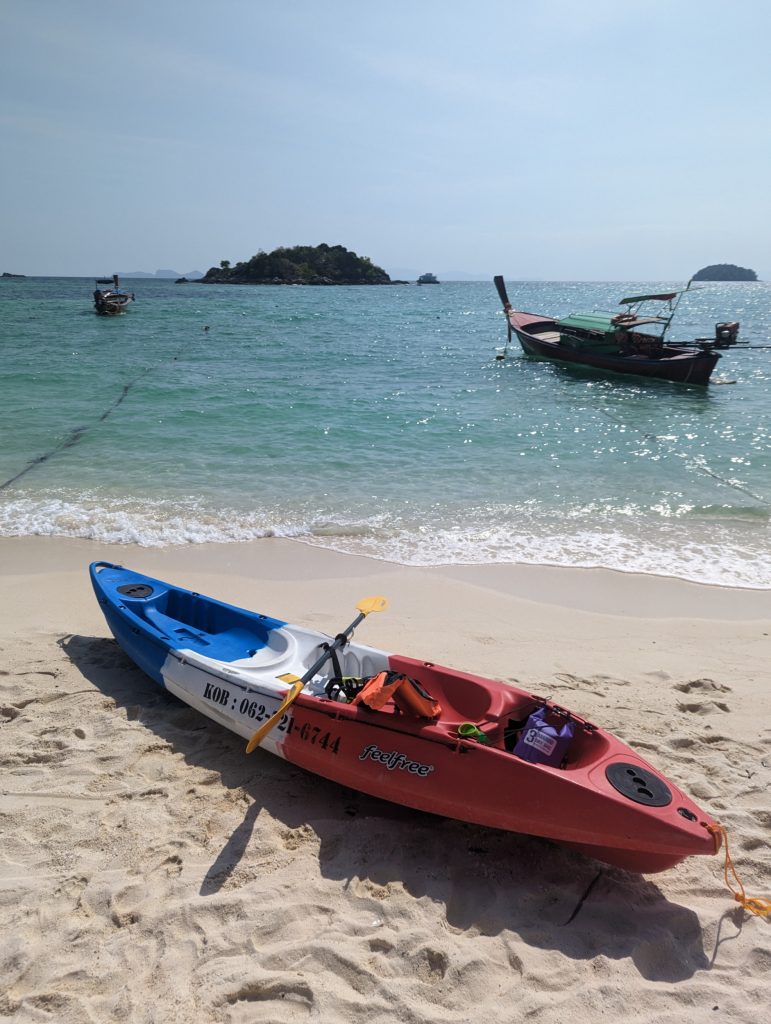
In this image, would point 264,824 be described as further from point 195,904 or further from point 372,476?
point 372,476

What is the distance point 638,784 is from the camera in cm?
380

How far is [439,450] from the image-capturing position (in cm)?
1358

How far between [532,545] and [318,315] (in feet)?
139

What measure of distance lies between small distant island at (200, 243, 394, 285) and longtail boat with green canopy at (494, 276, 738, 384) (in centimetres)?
9191

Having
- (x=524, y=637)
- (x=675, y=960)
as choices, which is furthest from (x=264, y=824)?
(x=524, y=637)

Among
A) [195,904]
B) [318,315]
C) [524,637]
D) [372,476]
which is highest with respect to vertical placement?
[318,315]

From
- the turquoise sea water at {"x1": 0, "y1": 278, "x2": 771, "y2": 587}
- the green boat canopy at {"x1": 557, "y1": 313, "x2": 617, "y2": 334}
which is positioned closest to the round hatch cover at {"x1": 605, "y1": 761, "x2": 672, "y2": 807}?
the turquoise sea water at {"x1": 0, "y1": 278, "x2": 771, "y2": 587}

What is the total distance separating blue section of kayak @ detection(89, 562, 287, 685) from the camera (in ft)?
18.2

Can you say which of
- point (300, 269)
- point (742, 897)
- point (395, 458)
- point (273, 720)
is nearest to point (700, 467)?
point (395, 458)

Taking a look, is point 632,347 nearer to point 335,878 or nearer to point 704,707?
point 704,707

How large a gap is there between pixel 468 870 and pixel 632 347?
21727mm

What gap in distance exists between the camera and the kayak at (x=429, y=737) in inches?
145

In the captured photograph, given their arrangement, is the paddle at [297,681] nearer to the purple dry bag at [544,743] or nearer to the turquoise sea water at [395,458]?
the purple dry bag at [544,743]

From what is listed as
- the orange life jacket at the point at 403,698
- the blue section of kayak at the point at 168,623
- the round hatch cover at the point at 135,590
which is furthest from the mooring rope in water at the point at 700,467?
the round hatch cover at the point at 135,590
